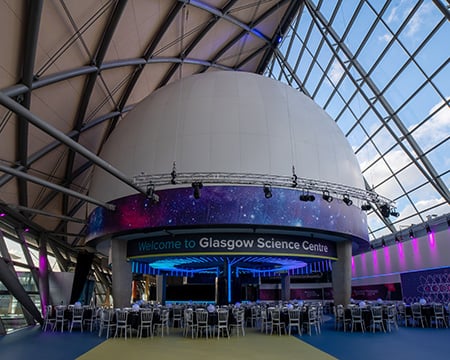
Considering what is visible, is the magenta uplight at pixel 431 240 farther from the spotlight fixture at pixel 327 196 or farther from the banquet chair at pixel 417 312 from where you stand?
the spotlight fixture at pixel 327 196

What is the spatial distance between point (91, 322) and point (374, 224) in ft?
69.7

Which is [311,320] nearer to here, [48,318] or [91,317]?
[91,317]

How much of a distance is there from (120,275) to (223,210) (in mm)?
6434

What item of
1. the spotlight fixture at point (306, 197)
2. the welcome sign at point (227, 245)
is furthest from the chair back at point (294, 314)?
the spotlight fixture at point (306, 197)

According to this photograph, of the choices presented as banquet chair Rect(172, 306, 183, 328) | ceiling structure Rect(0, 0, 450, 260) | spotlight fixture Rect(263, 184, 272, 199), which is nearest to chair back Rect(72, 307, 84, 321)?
banquet chair Rect(172, 306, 183, 328)

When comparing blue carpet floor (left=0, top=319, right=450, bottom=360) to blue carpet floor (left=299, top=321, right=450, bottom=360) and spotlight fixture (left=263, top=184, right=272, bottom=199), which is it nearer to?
blue carpet floor (left=299, top=321, right=450, bottom=360)

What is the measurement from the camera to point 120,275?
17562 mm

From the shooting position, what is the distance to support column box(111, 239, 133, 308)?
17.2 m

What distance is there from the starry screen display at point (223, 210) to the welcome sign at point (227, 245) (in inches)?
51.4

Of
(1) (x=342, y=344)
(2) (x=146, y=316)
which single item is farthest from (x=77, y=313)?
(1) (x=342, y=344)

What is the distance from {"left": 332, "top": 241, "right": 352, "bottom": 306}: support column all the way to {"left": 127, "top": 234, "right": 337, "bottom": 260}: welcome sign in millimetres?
2167

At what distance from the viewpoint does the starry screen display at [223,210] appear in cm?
1574

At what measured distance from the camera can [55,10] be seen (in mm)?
13852

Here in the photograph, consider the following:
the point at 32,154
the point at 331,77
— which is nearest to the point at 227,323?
the point at 32,154
